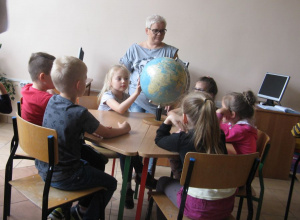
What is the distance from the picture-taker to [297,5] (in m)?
3.98

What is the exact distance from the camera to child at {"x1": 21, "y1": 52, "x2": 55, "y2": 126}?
1.84 m

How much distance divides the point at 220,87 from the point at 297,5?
1.58m

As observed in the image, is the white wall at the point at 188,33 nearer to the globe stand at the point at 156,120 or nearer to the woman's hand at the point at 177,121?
the globe stand at the point at 156,120

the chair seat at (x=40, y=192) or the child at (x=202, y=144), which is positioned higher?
the child at (x=202, y=144)

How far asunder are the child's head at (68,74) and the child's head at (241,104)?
1197mm

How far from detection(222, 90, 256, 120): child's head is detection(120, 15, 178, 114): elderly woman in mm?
726

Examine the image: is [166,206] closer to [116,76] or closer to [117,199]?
[117,199]

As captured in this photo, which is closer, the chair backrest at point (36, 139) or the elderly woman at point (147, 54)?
the chair backrest at point (36, 139)

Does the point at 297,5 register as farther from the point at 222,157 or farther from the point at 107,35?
the point at 222,157

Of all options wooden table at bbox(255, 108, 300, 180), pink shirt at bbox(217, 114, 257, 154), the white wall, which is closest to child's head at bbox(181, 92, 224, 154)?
pink shirt at bbox(217, 114, 257, 154)

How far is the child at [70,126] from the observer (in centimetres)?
153

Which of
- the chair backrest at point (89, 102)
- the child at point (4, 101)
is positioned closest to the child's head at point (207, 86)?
the chair backrest at point (89, 102)

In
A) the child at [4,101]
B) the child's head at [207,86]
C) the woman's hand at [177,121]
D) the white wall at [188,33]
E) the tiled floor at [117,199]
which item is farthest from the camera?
the white wall at [188,33]

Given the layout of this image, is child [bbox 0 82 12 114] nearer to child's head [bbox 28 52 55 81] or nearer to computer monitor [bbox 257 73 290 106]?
child's head [bbox 28 52 55 81]
